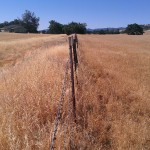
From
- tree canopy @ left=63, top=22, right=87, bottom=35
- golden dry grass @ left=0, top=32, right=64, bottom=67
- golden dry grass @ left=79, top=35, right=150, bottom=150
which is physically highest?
golden dry grass @ left=79, top=35, right=150, bottom=150

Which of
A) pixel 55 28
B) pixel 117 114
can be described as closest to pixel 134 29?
pixel 55 28

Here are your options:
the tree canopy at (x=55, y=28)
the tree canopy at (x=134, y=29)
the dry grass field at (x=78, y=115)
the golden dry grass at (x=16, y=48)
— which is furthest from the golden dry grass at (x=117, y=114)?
the tree canopy at (x=134, y=29)

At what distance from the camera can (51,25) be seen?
11875 cm

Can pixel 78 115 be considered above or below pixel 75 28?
above

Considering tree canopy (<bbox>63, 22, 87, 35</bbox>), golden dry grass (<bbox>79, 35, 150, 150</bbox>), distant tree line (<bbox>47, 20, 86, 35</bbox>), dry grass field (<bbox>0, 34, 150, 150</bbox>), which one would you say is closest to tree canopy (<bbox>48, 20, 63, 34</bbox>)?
distant tree line (<bbox>47, 20, 86, 35</bbox>)

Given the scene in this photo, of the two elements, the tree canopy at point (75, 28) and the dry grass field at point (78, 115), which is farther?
the tree canopy at point (75, 28)

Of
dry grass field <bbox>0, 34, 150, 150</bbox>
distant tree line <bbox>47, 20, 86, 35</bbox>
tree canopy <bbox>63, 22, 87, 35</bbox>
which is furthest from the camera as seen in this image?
distant tree line <bbox>47, 20, 86, 35</bbox>

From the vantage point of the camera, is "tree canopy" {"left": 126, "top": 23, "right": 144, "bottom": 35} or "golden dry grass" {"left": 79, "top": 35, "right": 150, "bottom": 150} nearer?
"golden dry grass" {"left": 79, "top": 35, "right": 150, "bottom": 150}

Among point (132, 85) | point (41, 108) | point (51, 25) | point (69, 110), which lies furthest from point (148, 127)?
point (51, 25)

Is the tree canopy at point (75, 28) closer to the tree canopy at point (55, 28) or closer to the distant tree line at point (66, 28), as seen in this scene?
the distant tree line at point (66, 28)

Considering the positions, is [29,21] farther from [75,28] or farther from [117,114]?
[117,114]

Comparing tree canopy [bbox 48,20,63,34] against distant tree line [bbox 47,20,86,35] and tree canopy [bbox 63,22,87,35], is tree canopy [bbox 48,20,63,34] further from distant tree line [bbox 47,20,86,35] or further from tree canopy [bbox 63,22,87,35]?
tree canopy [bbox 63,22,87,35]

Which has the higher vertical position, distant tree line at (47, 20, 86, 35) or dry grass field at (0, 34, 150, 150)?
dry grass field at (0, 34, 150, 150)

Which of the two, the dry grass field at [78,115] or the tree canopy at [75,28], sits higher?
the dry grass field at [78,115]
